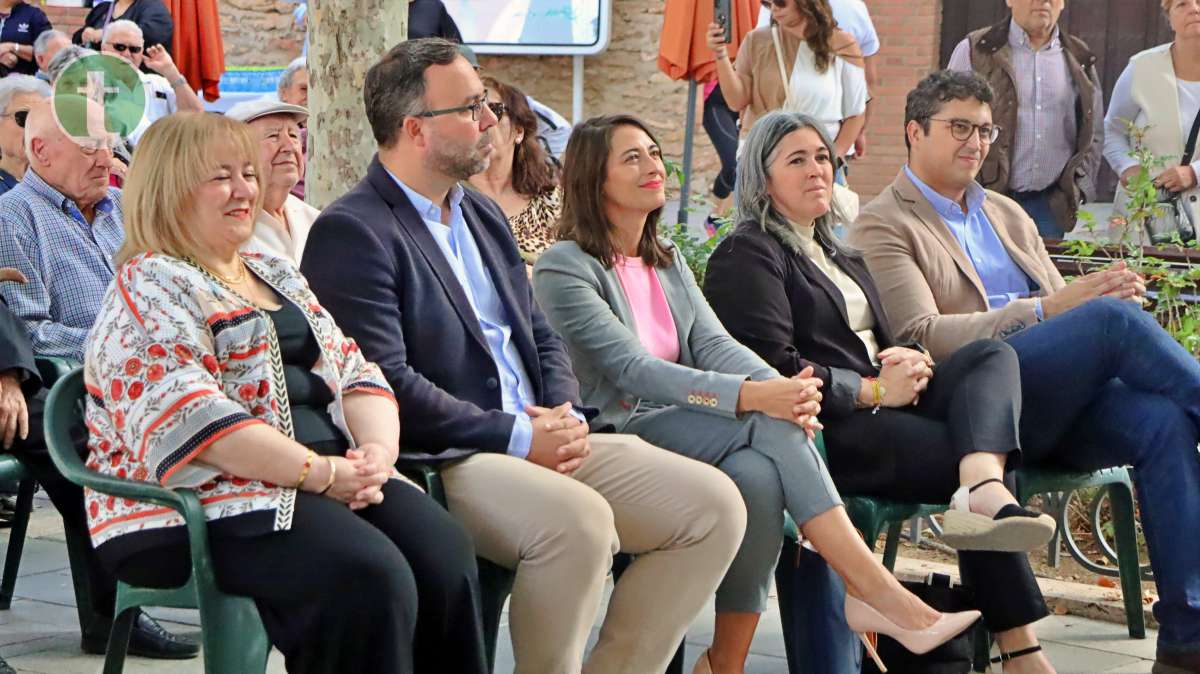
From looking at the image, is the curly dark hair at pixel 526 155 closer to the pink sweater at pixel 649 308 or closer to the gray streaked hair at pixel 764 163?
the gray streaked hair at pixel 764 163

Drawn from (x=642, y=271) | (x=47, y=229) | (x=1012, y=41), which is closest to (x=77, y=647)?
(x=47, y=229)

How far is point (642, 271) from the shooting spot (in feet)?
14.1

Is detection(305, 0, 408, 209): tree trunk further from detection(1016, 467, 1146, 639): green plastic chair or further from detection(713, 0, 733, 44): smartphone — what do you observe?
detection(713, 0, 733, 44): smartphone

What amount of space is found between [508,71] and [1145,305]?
8.99m

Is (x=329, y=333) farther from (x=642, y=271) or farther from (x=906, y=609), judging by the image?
(x=906, y=609)

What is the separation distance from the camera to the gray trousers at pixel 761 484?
151 inches

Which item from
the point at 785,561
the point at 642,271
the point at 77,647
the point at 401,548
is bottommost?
the point at 77,647

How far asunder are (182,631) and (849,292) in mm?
2019

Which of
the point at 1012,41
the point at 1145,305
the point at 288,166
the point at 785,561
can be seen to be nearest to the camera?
the point at 785,561

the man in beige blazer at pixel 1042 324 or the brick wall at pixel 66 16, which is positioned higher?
the man in beige blazer at pixel 1042 324

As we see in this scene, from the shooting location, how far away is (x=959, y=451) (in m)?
4.12

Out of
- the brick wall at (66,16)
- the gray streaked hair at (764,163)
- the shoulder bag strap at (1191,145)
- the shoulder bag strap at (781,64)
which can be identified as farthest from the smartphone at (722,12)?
the brick wall at (66,16)

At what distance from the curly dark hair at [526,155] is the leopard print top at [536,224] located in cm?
4

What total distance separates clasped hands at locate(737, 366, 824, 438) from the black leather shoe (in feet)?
5.12
